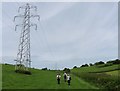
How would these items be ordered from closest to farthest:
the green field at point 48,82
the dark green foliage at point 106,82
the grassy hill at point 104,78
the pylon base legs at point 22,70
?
the green field at point 48,82 → the dark green foliage at point 106,82 → the grassy hill at point 104,78 → the pylon base legs at point 22,70

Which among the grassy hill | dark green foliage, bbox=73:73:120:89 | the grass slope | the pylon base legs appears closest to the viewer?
the grass slope

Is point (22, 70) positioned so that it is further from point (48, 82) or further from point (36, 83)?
point (36, 83)

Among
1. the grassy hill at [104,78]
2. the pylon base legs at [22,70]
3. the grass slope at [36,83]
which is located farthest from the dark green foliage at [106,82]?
the pylon base legs at [22,70]

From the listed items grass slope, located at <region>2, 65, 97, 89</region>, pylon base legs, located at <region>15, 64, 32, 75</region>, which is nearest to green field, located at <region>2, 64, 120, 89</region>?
grass slope, located at <region>2, 65, 97, 89</region>

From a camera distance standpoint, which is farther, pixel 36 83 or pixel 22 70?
pixel 22 70

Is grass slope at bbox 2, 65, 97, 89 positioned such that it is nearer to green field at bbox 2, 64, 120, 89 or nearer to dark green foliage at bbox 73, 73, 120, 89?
green field at bbox 2, 64, 120, 89

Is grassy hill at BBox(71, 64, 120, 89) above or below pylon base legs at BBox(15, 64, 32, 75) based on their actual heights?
below

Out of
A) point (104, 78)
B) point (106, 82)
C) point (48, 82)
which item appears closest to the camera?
point (48, 82)

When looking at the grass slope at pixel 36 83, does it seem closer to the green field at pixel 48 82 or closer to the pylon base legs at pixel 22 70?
the green field at pixel 48 82

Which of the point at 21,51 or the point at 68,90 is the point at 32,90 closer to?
the point at 68,90

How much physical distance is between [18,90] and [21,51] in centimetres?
3063

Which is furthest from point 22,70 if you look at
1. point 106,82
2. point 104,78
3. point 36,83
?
point 36,83

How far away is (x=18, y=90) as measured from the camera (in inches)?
1490

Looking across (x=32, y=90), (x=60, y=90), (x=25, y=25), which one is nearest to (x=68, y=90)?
(x=60, y=90)
